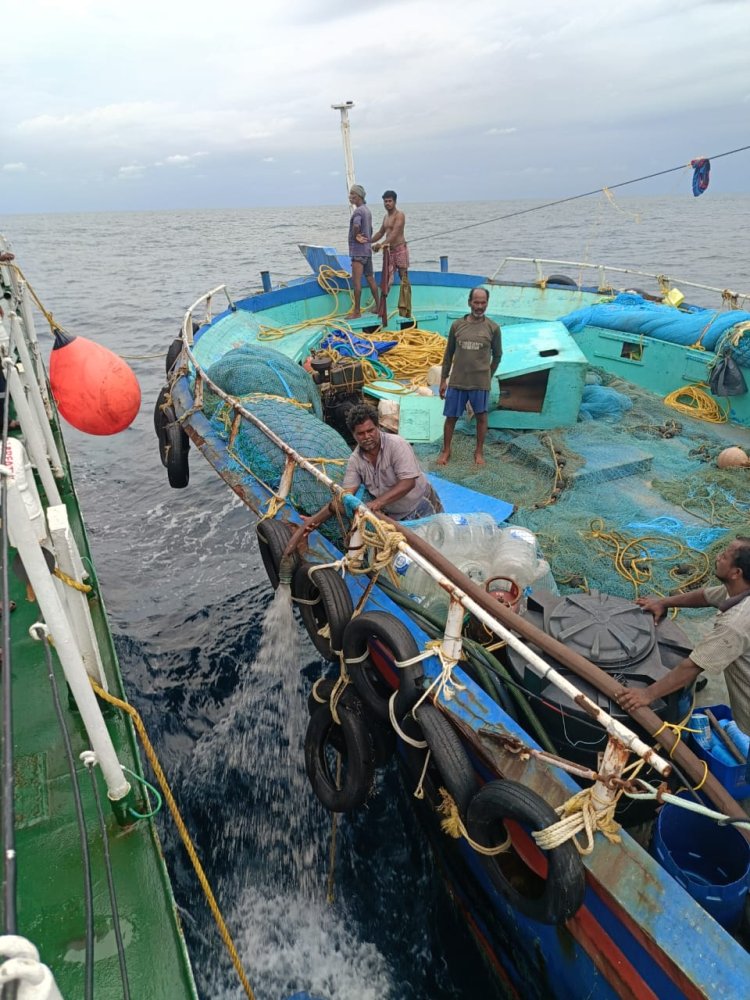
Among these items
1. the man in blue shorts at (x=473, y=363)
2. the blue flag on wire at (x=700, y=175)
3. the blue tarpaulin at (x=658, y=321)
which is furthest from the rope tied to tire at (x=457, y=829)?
the blue flag on wire at (x=700, y=175)

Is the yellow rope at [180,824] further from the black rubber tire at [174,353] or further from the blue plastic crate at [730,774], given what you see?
the black rubber tire at [174,353]

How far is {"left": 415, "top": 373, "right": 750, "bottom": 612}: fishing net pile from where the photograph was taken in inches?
197

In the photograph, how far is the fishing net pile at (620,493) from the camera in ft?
16.4

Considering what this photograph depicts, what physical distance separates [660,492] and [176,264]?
4839cm

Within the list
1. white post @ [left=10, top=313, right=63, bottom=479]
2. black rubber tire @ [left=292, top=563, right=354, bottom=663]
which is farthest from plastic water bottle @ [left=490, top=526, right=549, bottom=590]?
white post @ [left=10, top=313, right=63, bottom=479]

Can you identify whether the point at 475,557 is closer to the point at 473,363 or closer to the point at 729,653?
the point at 729,653

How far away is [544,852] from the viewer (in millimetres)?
2584

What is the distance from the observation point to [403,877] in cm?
453

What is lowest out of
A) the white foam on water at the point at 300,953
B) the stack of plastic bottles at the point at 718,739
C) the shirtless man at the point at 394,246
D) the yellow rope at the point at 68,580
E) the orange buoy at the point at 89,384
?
the white foam on water at the point at 300,953

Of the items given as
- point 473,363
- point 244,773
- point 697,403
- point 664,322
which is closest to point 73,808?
point 244,773

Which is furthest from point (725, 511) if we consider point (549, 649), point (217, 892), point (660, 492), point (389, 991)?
point (217, 892)

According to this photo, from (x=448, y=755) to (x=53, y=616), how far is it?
1.94 metres

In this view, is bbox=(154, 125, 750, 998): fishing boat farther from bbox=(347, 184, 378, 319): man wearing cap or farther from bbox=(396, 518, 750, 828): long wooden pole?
bbox=(347, 184, 378, 319): man wearing cap

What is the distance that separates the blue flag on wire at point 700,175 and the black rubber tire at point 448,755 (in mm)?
10698
